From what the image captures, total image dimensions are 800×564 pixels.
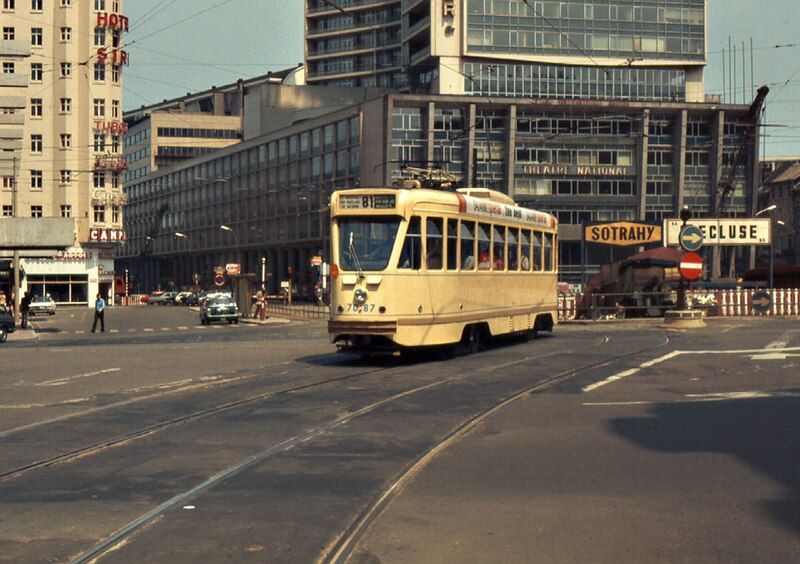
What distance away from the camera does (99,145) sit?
309ft

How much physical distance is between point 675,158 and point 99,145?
1846 inches

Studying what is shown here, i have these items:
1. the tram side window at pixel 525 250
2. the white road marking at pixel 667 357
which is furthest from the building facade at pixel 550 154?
the white road marking at pixel 667 357

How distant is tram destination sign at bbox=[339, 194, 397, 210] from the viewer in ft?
70.4

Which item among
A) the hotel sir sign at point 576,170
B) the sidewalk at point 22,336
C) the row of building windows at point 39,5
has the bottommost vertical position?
the sidewalk at point 22,336

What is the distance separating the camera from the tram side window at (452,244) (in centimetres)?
2264

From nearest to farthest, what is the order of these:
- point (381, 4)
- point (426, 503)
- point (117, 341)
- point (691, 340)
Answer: point (426, 503) < point (691, 340) < point (117, 341) < point (381, 4)

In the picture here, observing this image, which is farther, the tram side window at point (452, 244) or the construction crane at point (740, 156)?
the construction crane at point (740, 156)

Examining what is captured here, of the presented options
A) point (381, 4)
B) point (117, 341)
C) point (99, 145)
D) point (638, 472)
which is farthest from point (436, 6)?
point (638, 472)

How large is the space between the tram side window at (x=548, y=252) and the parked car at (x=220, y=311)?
99.1 ft

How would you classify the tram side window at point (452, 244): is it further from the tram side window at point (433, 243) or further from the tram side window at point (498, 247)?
the tram side window at point (498, 247)

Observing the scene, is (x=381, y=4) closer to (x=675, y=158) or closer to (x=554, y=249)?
(x=675, y=158)

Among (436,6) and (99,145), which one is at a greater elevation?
(436,6)

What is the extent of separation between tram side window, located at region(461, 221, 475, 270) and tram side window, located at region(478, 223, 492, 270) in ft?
1.19

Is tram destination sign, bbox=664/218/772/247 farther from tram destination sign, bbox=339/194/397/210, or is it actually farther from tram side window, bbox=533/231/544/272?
tram destination sign, bbox=339/194/397/210
